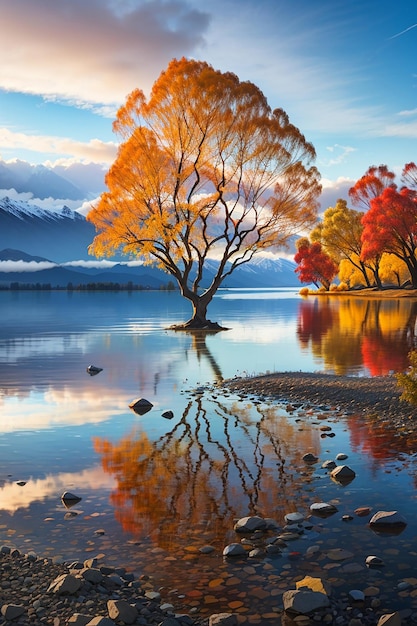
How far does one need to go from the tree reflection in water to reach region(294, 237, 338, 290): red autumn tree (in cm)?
9758

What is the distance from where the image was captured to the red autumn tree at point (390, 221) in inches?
3169

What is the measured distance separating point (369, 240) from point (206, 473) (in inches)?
3091

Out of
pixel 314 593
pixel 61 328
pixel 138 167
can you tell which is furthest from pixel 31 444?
pixel 61 328

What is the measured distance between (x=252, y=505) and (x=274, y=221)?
34.1 m

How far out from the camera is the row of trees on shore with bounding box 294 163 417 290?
81.4m

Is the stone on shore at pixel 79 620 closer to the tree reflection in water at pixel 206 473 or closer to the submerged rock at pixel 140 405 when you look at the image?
the tree reflection in water at pixel 206 473

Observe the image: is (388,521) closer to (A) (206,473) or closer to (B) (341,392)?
(A) (206,473)

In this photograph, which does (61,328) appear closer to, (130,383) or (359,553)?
(130,383)

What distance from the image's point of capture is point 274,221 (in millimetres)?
41469

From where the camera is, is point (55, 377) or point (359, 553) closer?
point (359, 553)

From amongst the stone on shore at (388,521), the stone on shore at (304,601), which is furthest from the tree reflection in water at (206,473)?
the stone on shore at (304,601)

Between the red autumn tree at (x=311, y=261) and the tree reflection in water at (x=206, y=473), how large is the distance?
320 feet

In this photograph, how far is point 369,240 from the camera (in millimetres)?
84188

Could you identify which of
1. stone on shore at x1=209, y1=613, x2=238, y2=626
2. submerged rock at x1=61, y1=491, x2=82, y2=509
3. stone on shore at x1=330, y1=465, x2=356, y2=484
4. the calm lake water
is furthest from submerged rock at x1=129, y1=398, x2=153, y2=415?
stone on shore at x1=209, y1=613, x2=238, y2=626
